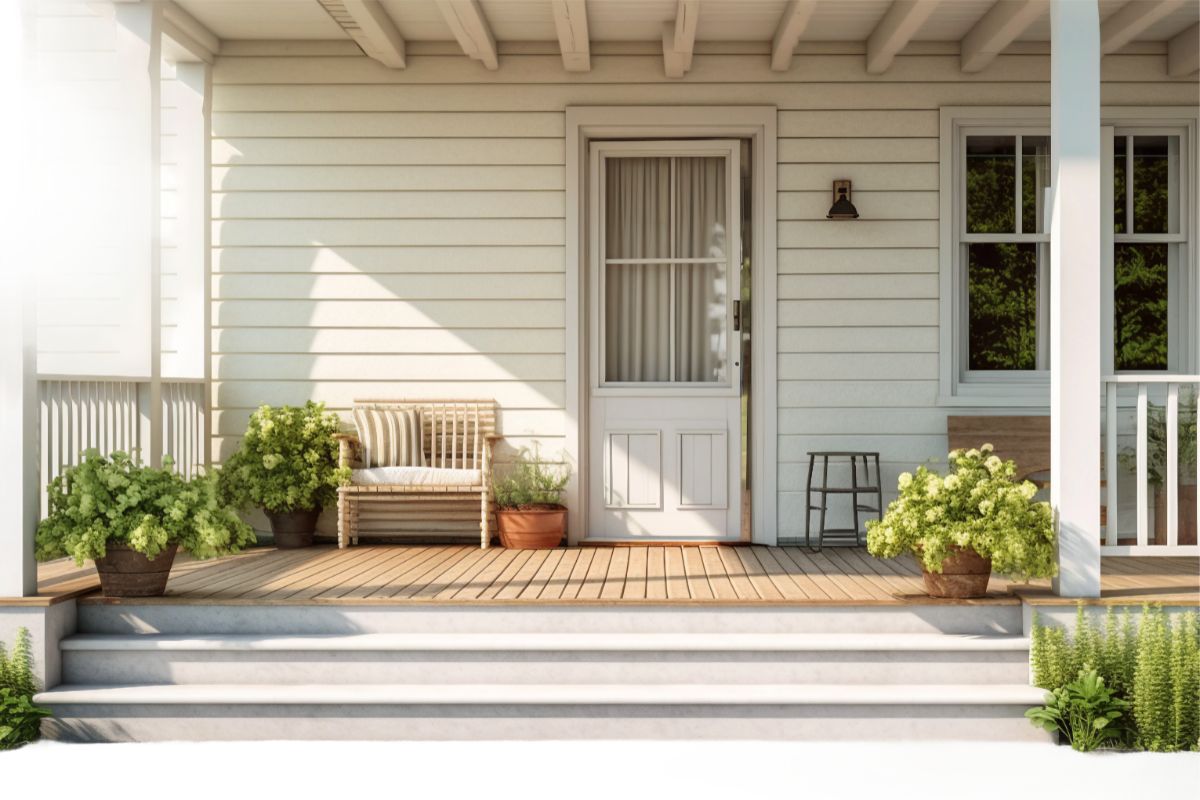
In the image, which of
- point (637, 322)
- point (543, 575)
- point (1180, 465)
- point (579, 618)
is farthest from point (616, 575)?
point (1180, 465)

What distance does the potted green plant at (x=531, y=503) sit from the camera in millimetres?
5922

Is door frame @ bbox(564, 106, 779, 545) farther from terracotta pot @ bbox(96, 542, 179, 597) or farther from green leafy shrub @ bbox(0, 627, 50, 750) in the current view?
green leafy shrub @ bbox(0, 627, 50, 750)

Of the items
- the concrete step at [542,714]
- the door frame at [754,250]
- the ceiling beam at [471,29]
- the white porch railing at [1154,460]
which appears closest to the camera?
the concrete step at [542,714]

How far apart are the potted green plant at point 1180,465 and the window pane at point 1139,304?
364 mm

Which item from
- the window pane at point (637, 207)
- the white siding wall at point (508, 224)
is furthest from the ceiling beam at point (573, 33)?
the window pane at point (637, 207)

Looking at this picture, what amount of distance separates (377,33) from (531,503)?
104 inches

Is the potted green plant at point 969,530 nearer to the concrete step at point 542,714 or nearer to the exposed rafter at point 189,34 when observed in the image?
the concrete step at point 542,714

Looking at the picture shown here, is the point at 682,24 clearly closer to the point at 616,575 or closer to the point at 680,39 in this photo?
the point at 680,39

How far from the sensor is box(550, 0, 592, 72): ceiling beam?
5250 millimetres

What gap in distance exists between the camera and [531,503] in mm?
6012

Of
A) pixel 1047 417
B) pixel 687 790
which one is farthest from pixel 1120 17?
pixel 687 790

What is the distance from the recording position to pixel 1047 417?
5.98 meters

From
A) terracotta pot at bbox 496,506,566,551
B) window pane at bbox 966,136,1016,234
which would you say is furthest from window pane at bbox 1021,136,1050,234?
terracotta pot at bbox 496,506,566,551

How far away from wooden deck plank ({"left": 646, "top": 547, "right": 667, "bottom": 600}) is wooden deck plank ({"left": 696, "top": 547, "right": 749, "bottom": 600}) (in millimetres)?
205
